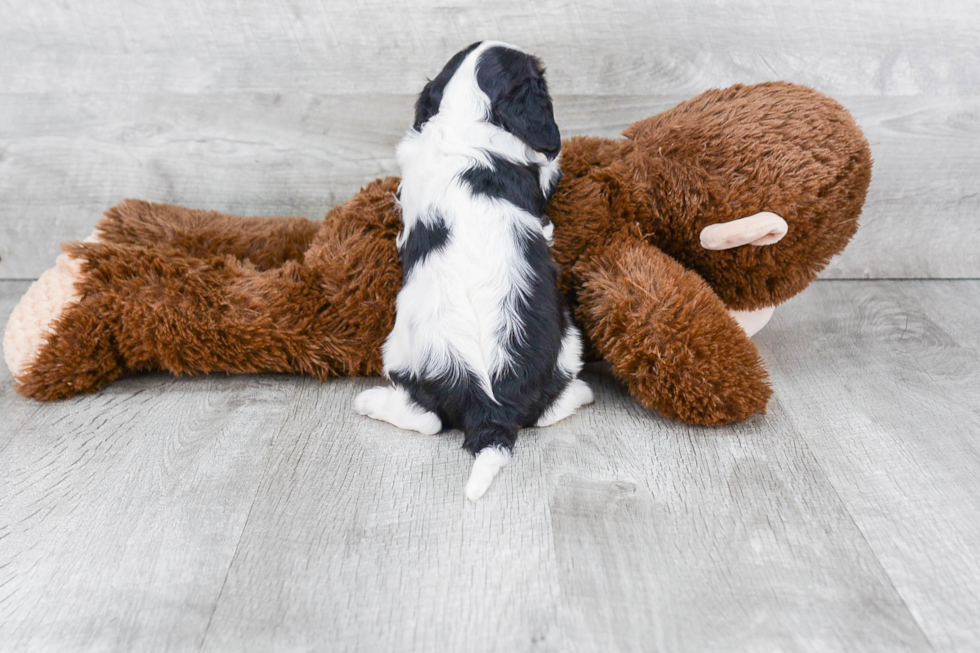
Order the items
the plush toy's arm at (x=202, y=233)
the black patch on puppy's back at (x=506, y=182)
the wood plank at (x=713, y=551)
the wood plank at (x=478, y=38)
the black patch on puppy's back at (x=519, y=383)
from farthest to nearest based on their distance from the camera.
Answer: the wood plank at (x=478, y=38) → the plush toy's arm at (x=202, y=233) → the black patch on puppy's back at (x=506, y=182) → the black patch on puppy's back at (x=519, y=383) → the wood plank at (x=713, y=551)

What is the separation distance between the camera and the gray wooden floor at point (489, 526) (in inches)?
48.3

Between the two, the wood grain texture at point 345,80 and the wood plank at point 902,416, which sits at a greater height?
the wood grain texture at point 345,80

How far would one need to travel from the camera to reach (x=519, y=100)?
1.73 meters

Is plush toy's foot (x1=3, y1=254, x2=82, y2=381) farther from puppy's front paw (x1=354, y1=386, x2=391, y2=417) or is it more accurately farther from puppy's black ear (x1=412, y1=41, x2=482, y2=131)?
puppy's black ear (x1=412, y1=41, x2=482, y2=131)

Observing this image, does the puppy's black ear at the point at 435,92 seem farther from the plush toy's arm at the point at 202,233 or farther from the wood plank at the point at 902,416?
the wood plank at the point at 902,416

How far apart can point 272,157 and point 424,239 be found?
1.07m

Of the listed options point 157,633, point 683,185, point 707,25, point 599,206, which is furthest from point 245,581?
point 707,25

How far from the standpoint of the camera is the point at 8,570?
135cm

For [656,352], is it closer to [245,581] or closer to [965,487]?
[965,487]

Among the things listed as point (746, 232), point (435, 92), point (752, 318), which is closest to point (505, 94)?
point (435, 92)

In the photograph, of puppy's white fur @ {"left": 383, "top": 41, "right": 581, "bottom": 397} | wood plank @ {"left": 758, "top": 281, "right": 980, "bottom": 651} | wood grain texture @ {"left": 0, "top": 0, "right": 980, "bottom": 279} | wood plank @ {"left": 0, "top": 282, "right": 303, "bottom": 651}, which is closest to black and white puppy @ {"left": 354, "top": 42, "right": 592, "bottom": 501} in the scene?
puppy's white fur @ {"left": 383, "top": 41, "right": 581, "bottom": 397}

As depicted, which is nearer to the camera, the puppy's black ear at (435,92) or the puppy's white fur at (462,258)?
the puppy's white fur at (462,258)

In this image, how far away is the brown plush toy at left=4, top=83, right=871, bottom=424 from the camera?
179cm

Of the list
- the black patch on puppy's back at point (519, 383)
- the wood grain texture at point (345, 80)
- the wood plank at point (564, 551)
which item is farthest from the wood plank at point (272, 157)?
the wood plank at point (564, 551)
